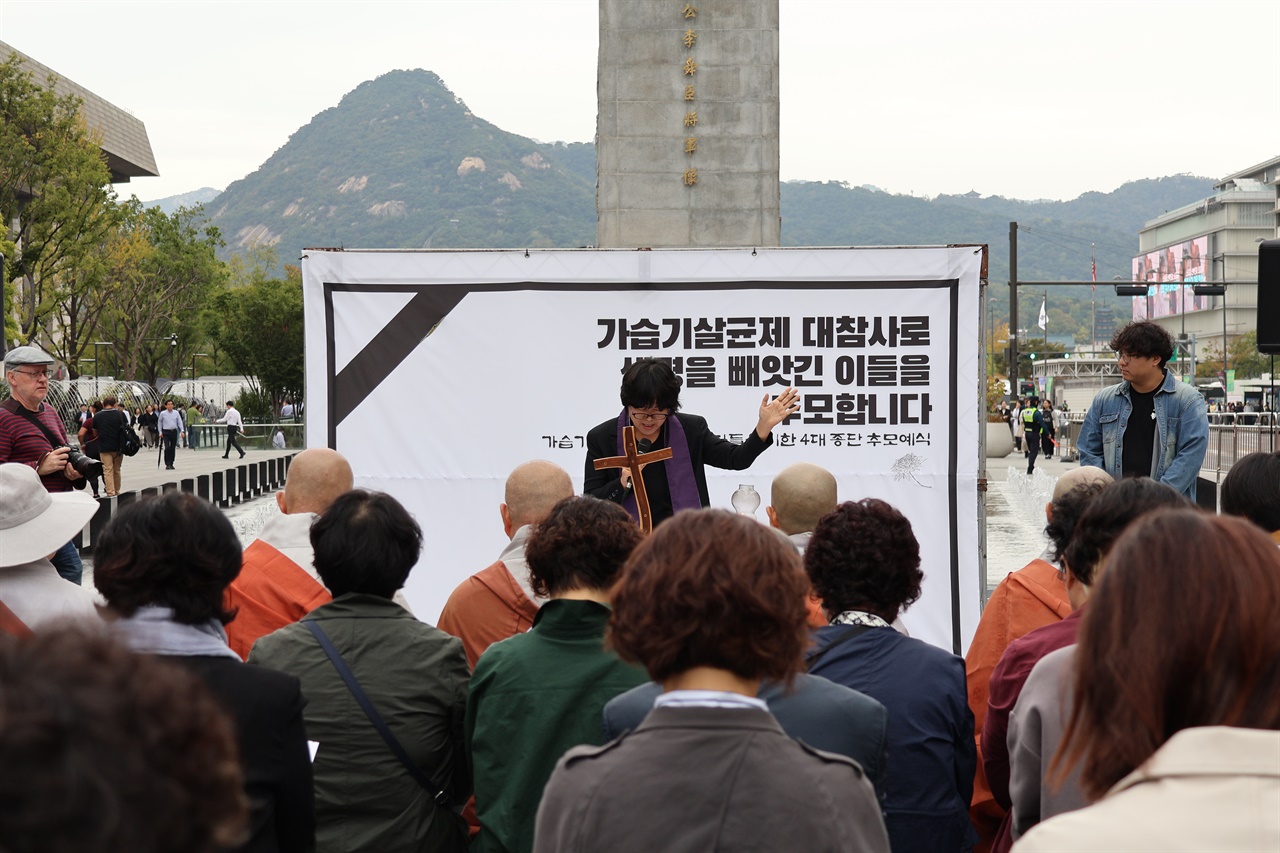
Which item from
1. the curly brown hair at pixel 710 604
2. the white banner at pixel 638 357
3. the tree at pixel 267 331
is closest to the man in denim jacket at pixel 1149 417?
the white banner at pixel 638 357

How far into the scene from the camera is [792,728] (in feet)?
8.77

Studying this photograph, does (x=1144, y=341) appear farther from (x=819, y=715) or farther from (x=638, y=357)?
(x=819, y=715)

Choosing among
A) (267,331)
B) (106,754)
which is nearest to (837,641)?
(106,754)

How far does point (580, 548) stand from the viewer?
3.37 m

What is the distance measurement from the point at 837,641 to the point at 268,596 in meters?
1.96

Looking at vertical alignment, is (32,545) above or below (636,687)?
above

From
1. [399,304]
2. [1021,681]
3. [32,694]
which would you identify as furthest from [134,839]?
[399,304]

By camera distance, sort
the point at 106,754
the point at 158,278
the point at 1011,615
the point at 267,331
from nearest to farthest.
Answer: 1. the point at 106,754
2. the point at 1011,615
3. the point at 158,278
4. the point at 267,331

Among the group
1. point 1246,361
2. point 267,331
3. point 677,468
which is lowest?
point 677,468

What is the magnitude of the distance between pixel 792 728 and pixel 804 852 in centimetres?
60

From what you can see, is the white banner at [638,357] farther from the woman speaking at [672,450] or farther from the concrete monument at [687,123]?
the concrete monument at [687,123]

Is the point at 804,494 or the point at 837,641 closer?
the point at 837,641

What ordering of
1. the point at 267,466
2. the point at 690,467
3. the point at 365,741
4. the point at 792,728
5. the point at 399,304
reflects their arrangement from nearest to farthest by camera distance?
the point at 792,728
the point at 365,741
the point at 690,467
the point at 399,304
the point at 267,466

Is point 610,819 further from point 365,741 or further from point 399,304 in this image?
point 399,304
